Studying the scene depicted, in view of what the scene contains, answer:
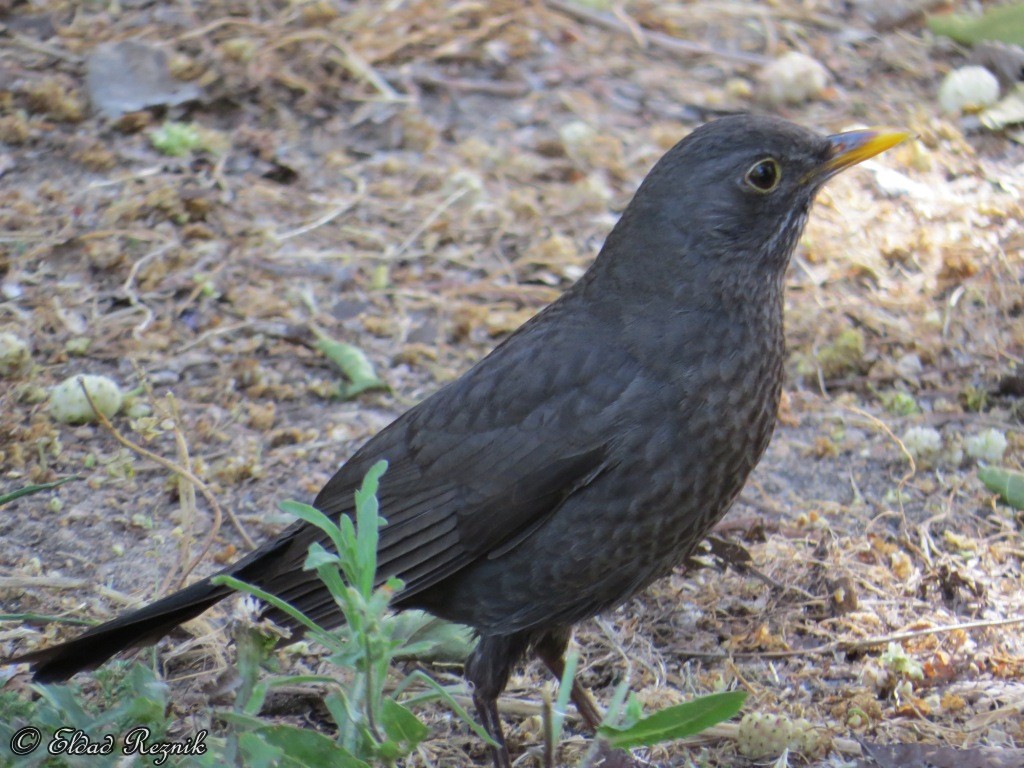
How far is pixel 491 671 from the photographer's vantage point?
11.8ft

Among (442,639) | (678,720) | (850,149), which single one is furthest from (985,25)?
(678,720)

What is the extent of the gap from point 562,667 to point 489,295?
6.71 feet

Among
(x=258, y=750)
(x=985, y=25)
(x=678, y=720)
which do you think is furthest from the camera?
(x=985, y=25)

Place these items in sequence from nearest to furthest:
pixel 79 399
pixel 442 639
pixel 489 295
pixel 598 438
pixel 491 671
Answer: pixel 598 438, pixel 491 671, pixel 442 639, pixel 79 399, pixel 489 295

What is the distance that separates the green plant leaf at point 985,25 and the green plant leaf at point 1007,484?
312 cm

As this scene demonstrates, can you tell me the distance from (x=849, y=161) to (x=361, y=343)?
2.11 metres

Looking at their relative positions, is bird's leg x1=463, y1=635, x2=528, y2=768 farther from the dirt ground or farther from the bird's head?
the bird's head

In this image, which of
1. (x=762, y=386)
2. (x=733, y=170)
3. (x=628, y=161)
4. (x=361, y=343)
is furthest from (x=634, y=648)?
(x=628, y=161)

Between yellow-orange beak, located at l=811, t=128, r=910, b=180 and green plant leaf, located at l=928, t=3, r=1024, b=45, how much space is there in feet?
10.8

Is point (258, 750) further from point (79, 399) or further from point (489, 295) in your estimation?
point (489, 295)

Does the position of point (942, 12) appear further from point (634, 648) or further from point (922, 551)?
point (634, 648)

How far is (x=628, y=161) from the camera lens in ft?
20.6

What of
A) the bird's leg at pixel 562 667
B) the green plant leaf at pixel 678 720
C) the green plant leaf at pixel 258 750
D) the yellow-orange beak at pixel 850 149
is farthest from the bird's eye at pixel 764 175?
the green plant leaf at pixel 258 750

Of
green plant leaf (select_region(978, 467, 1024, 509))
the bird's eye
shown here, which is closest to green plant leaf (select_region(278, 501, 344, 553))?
the bird's eye
